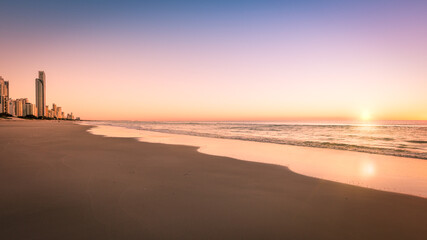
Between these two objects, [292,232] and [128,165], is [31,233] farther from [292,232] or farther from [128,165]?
[128,165]

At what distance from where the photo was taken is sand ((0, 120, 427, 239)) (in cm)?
347

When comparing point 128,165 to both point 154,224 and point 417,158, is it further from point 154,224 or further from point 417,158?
point 417,158

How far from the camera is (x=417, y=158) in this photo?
37.9 feet

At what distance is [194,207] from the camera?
441cm

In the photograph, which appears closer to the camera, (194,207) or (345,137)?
(194,207)

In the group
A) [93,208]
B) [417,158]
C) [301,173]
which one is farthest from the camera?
[417,158]

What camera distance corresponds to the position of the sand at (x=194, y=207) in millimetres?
3471

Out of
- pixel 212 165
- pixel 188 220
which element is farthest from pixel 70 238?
pixel 212 165

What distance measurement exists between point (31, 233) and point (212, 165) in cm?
619

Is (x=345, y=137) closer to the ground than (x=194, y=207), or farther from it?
closer to the ground

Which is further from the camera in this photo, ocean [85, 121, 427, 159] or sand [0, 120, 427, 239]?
ocean [85, 121, 427, 159]

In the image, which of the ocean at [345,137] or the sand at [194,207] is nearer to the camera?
the sand at [194,207]

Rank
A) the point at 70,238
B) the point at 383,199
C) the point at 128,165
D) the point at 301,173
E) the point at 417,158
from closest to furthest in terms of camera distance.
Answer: the point at 70,238
the point at 383,199
the point at 301,173
the point at 128,165
the point at 417,158

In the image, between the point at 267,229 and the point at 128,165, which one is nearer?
the point at 267,229
